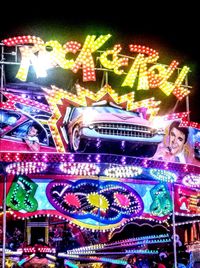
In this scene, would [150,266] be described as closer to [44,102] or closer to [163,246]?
[163,246]

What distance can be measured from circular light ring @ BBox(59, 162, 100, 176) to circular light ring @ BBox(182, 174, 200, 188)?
2.51 meters

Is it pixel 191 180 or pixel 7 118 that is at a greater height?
pixel 7 118

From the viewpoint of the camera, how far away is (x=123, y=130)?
12.4 metres

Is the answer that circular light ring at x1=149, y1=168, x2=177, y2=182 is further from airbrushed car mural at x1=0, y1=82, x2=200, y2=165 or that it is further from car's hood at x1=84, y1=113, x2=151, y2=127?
car's hood at x1=84, y1=113, x2=151, y2=127

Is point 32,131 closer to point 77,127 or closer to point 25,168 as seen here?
point 25,168

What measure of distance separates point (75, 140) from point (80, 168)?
1125 millimetres

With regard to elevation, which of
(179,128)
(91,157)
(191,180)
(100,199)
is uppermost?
(179,128)

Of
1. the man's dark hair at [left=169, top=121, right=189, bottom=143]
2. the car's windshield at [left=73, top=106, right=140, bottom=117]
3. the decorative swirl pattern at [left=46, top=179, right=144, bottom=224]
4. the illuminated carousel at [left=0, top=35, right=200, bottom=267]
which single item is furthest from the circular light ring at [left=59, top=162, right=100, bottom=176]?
the man's dark hair at [left=169, top=121, right=189, bottom=143]

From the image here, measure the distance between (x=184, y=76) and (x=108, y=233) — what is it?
589 centimetres

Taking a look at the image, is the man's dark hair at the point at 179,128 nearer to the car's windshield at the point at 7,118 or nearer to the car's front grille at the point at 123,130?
the car's front grille at the point at 123,130

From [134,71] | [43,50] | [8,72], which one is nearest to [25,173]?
[43,50]

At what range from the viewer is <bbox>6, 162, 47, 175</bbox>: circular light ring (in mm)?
12487

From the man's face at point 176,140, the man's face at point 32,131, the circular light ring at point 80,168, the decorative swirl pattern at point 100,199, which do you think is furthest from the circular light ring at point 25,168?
the man's face at point 176,140

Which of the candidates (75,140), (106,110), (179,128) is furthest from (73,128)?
(179,128)
